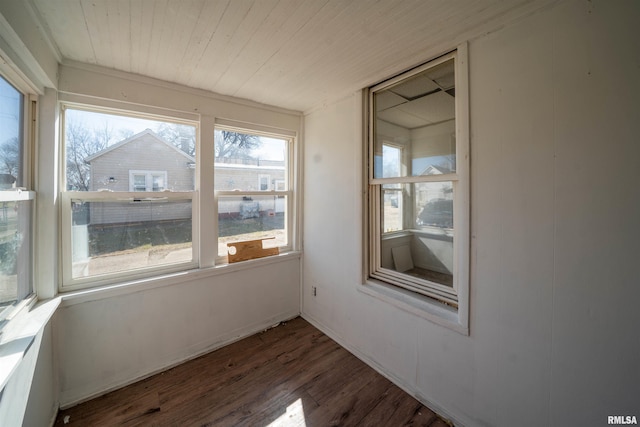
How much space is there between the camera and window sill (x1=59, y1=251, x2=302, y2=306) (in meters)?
1.69

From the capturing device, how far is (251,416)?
160 centimetres

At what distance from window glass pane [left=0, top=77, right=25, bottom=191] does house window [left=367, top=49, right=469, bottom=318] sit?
2.28 meters

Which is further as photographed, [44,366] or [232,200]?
[232,200]

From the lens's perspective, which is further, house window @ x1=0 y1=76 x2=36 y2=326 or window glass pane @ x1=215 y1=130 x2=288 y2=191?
window glass pane @ x1=215 y1=130 x2=288 y2=191

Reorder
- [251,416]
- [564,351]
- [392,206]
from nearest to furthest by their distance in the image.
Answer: [564,351] < [251,416] < [392,206]

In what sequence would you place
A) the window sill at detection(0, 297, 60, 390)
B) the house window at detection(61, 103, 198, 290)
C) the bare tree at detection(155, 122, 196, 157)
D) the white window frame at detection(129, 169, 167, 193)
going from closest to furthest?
the window sill at detection(0, 297, 60, 390) → the house window at detection(61, 103, 198, 290) → the white window frame at detection(129, 169, 167, 193) → the bare tree at detection(155, 122, 196, 157)

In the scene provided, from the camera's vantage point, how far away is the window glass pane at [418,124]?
1659 mm

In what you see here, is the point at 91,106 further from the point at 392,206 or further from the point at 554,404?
the point at 554,404

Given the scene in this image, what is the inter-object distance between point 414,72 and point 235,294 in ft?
8.28

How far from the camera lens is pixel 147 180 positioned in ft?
6.60

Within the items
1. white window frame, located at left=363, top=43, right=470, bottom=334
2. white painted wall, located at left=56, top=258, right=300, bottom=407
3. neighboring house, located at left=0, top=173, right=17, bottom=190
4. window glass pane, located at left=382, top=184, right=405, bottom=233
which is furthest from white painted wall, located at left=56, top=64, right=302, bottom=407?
window glass pane, located at left=382, top=184, right=405, bottom=233

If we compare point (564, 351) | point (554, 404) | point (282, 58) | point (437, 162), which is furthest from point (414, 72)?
point (554, 404)

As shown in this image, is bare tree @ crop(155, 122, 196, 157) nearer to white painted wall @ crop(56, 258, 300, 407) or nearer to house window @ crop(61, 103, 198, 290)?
house window @ crop(61, 103, 198, 290)

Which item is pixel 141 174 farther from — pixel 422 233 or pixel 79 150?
pixel 422 233
